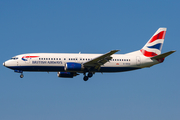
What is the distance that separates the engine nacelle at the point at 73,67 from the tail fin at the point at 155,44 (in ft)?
42.3

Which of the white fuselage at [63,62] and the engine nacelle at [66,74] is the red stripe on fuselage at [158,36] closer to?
the white fuselage at [63,62]

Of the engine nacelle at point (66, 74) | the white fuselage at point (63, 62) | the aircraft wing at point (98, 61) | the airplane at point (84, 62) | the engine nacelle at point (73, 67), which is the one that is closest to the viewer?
the aircraft wing at point (98, 61)

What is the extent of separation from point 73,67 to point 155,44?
17.0 meters

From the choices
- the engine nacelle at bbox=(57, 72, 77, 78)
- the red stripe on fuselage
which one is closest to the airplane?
the red stripe on fuselage

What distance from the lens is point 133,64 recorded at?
62719 millimetres

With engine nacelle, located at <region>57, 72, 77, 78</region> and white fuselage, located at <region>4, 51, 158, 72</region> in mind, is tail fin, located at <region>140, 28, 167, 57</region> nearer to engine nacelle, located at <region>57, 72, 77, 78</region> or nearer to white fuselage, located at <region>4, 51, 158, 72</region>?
white fuselage, located at <region>4, 51, 158, 72</region>

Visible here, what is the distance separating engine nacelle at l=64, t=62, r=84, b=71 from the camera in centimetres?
5897

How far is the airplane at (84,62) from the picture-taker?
59.8 m

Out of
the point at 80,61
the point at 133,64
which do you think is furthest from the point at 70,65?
the point at 133,64

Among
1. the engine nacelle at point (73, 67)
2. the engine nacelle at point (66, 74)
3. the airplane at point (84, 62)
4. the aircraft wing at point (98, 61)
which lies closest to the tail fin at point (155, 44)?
the airplane at point (84, 62)

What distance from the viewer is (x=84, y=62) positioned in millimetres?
60281

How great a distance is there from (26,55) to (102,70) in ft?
45.1

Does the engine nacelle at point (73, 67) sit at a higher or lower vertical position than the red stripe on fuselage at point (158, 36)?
lower

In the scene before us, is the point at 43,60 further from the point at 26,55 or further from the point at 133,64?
the point at 133,64
